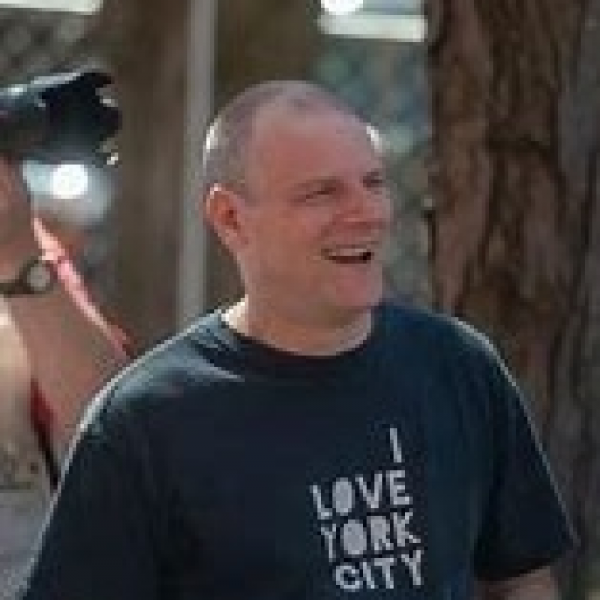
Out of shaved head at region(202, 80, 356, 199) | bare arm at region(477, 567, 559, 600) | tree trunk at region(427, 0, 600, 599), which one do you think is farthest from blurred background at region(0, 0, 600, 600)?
bare arm at region(477, 567, 559, 600)

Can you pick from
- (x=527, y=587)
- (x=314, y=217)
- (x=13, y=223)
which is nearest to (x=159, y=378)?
(x=314, y=217)

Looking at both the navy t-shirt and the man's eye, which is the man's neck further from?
the man's eye

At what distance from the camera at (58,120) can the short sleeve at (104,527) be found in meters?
0.50

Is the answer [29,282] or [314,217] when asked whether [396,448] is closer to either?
[314,217]

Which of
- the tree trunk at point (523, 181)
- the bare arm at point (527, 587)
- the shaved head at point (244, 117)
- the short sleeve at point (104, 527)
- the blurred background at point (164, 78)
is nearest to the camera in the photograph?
the short sleeve at point (104, 527)

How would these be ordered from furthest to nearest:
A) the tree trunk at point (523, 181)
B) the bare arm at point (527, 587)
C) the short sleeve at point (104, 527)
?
the tree trunk at point (523, 181) → the bare arm at point (527, 587) → the short sleeve at point (104, 527)

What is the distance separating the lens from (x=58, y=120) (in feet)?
10.2

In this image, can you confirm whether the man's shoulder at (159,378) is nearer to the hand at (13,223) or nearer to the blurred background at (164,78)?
the hand at (13,223)

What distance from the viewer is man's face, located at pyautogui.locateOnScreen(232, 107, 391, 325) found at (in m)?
2.74

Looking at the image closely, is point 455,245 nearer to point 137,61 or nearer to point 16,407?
point 16,407

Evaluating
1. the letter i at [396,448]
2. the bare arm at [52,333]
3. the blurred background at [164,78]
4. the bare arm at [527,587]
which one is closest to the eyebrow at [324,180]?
the letter i at [396,448]

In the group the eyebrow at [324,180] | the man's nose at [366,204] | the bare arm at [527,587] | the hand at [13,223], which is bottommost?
the bare arm at [527,587]

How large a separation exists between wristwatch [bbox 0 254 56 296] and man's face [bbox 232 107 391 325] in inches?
13.0

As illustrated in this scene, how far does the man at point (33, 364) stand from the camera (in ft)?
9.97
